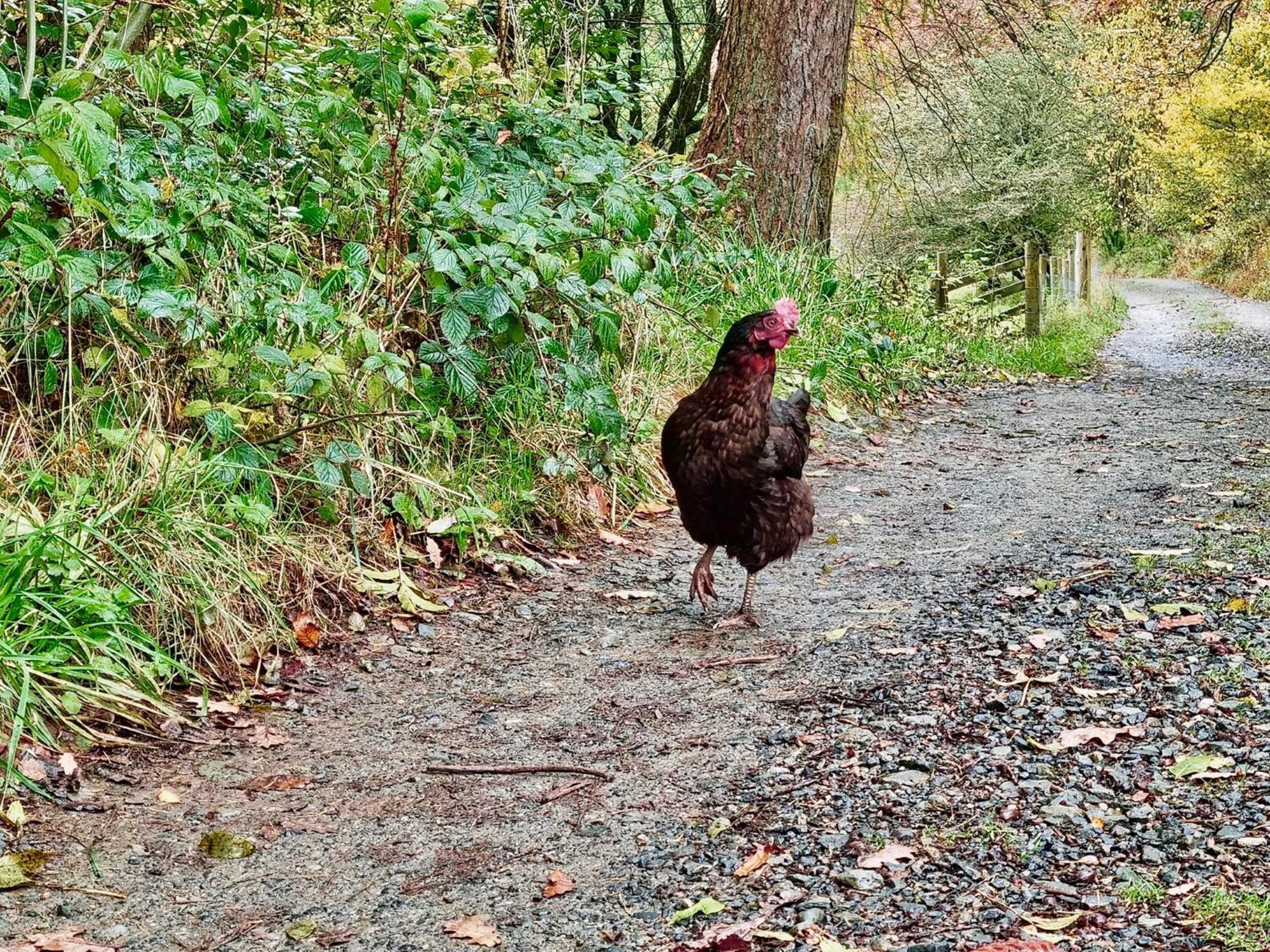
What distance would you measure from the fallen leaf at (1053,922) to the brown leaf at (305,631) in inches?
115

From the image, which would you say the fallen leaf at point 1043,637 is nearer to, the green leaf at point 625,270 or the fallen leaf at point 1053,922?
the fallen leaf at point 1053,922

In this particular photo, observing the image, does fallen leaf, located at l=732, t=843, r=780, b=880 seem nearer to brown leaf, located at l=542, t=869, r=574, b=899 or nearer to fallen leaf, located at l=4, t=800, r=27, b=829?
brown leaf, located at l=542, t=869, r=574, b=899

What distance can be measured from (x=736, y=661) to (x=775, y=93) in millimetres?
6281

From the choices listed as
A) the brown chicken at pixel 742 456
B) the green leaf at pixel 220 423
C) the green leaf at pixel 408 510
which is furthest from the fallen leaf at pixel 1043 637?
the green leaf at pixel 220 423

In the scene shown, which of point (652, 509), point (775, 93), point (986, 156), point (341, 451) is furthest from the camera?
point (986, 156)

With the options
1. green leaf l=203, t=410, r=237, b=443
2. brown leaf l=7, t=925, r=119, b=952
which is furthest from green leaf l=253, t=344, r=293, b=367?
brown leaf l=7, t=925, r=119, b=952

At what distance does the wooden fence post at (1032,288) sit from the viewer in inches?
655

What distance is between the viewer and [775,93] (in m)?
9.34

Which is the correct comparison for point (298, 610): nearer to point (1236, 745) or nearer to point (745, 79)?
point (1236, 745)

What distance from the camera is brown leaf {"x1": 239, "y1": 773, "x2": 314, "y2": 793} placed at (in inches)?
136

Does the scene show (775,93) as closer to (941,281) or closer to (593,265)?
(593,265)

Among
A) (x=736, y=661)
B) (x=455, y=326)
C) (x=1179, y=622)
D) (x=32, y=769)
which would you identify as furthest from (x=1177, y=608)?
(x=32, y=769)

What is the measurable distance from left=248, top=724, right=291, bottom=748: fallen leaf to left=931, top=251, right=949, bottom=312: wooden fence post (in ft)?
46.8

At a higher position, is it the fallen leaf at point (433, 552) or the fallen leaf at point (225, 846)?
the fallen leaf at point (433, 552)
